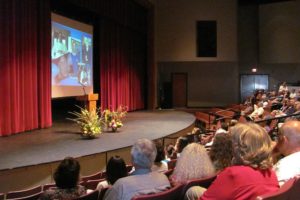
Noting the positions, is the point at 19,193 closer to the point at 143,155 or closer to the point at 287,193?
the point at 143,155

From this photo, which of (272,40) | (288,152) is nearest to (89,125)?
(288,152)

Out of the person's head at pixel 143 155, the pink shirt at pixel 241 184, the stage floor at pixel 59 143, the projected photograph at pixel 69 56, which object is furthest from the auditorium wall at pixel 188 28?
the pink shirt at pixel 241 184

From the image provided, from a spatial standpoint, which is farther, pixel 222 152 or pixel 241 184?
pixel 222 152

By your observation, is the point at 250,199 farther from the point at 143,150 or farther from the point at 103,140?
the point at 103,140

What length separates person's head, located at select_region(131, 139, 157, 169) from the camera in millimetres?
2385

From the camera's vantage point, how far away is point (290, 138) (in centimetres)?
221

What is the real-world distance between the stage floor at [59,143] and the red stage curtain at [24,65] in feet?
1.02

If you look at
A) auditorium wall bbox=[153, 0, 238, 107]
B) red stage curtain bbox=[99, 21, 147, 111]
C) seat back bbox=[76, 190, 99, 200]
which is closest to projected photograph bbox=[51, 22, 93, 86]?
red stage curtain bbox=[99, 21, 147, 111]

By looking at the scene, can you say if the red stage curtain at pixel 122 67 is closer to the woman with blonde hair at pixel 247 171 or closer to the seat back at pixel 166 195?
the seat back at pixel 166 195

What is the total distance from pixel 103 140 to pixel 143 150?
3935 millimetres

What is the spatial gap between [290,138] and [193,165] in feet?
2.03

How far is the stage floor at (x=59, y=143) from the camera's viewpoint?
4.67 meters

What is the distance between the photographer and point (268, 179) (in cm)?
175

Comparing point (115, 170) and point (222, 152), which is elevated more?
point (222, 152)
